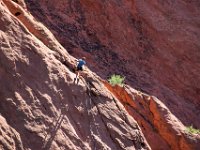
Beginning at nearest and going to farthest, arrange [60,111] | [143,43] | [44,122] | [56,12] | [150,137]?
[44,122], [60,111], [150,137], [56,12], [143,43]

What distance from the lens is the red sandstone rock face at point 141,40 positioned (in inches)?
665

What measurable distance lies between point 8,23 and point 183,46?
12.2 metres

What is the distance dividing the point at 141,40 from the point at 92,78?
885cm

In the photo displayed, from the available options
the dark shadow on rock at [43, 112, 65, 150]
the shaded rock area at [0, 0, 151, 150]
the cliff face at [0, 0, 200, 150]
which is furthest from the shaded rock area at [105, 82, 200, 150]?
the dark shadow on rock at [43, 112, 65, 150]

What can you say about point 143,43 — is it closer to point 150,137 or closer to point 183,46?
point 183,46

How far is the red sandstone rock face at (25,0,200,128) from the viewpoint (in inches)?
665

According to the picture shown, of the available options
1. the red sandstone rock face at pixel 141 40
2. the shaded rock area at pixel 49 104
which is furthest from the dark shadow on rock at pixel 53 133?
the red sandstone rock face at pixel 141 40

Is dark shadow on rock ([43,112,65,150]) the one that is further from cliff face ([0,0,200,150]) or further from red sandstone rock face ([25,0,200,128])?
red sandstone rock face ([25,0,200,128])

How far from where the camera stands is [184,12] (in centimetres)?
2181

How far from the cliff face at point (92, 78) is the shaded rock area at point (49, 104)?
0.02 m

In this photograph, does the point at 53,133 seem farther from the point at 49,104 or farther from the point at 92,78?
the point at 92,78

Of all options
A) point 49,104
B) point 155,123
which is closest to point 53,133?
point 49,104

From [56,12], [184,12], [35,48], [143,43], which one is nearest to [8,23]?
[35,48]

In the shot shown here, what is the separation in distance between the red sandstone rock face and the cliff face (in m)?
0.05
